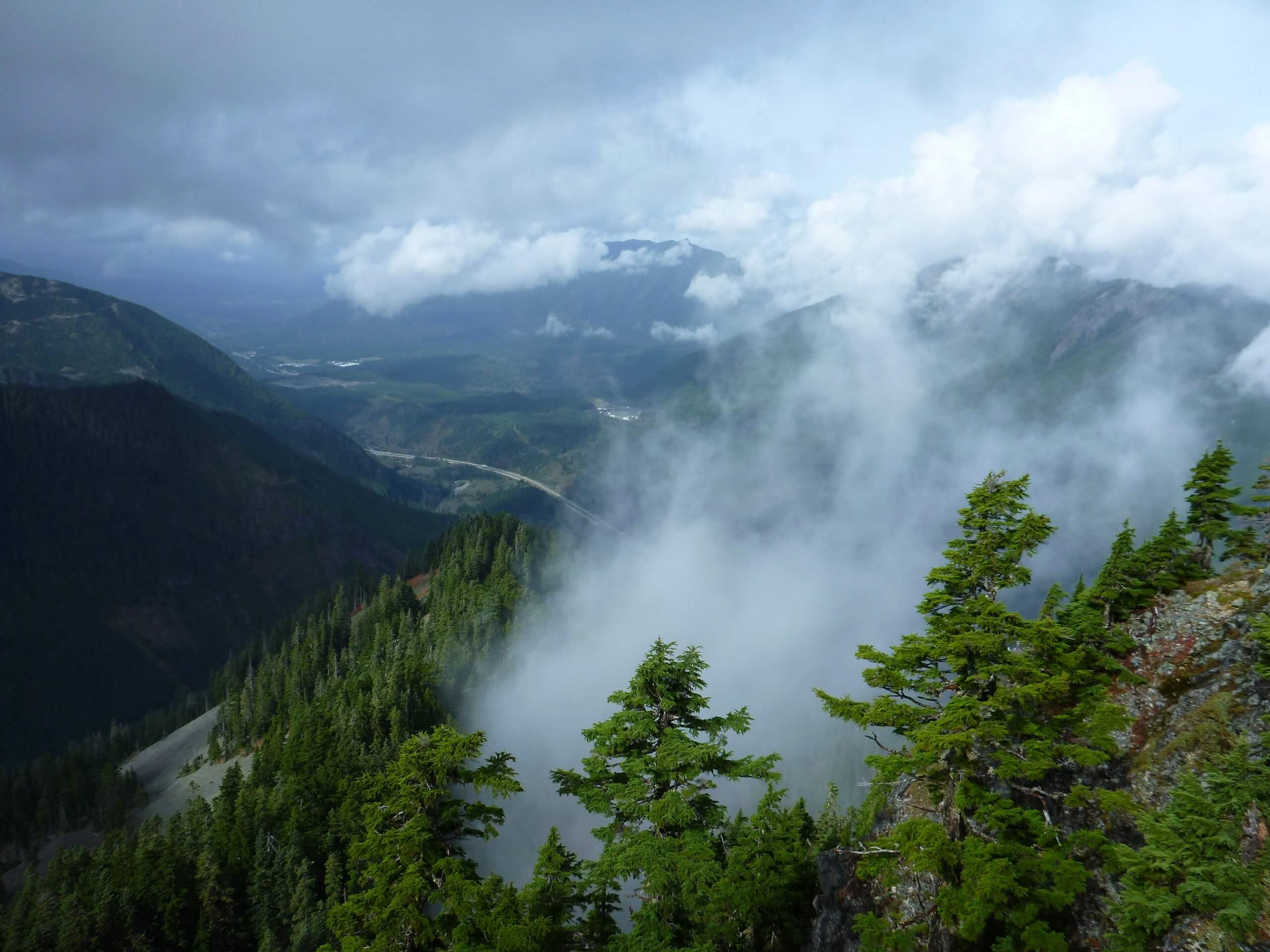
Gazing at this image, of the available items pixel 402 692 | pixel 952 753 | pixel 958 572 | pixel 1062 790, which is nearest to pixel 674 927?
pixel 952 753

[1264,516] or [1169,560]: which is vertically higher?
[1264,516]

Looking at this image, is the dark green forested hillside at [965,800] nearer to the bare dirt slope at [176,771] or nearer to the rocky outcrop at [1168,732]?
the rocky outcrop at [1168,732]

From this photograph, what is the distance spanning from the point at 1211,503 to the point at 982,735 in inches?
1465

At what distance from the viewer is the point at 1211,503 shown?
1703 inches

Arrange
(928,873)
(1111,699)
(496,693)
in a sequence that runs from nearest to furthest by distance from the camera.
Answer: (928,873), (1111,699), (496,693)

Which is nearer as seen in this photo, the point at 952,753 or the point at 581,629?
the point at 952,753

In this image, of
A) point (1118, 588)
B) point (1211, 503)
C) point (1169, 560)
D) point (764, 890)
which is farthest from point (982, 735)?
point (1211, 503)

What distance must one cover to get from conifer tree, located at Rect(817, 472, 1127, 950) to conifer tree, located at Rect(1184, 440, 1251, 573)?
94.0 ft

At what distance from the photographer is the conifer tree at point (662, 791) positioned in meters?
21.0

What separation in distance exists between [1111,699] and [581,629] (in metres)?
145

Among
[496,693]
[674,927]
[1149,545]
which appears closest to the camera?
[674,927]

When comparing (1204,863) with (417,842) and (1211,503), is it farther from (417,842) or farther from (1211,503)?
(1211,503)

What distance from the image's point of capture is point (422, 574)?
176750 mm

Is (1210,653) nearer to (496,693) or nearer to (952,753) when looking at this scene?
(952,753)
